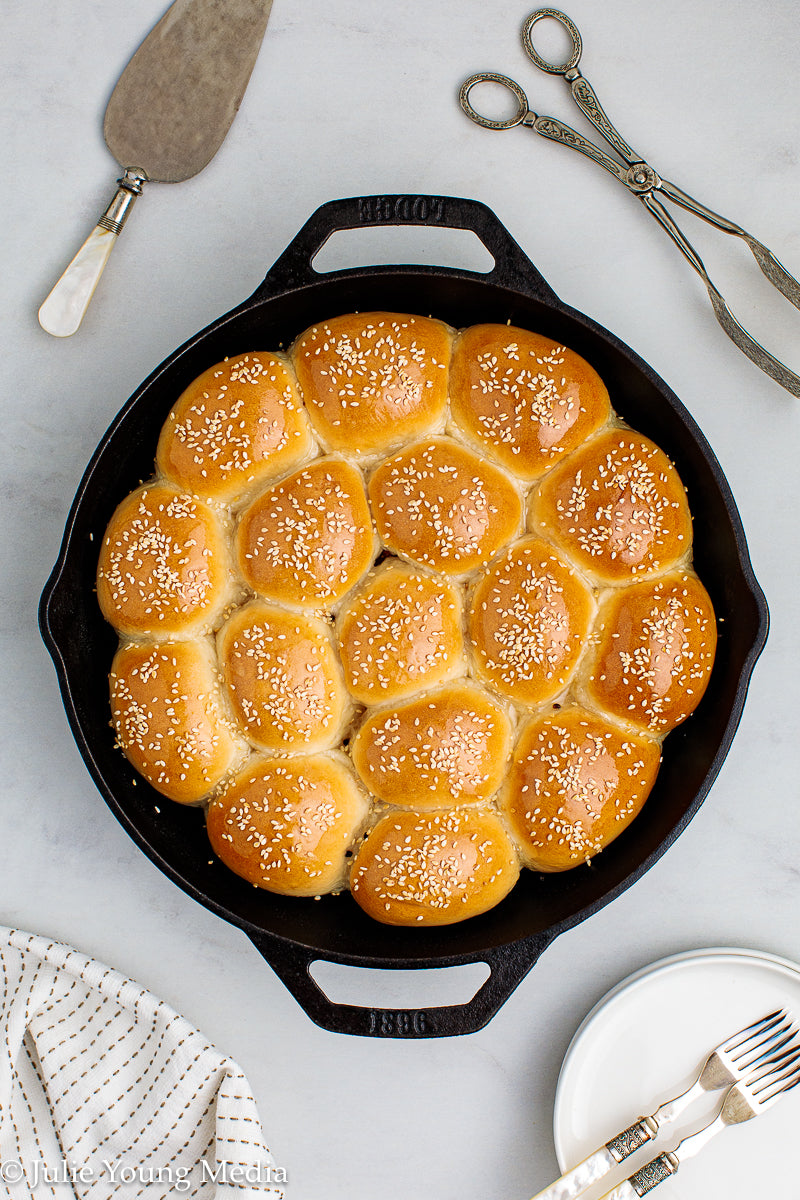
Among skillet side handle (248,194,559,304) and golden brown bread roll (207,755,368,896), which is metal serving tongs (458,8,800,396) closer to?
skillet side handle (248,194,559,304)

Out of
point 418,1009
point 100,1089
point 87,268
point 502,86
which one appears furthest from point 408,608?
point 100,1089

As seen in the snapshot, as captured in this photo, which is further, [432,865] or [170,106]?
[170,106]

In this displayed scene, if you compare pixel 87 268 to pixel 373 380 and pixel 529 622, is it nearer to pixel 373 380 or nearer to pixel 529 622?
pixel 373 380

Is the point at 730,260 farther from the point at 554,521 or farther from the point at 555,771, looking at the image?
the point at 555,771

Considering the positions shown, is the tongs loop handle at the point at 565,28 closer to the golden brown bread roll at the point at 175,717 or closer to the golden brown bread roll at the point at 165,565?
the golden brown bread roll at the point at 165,565

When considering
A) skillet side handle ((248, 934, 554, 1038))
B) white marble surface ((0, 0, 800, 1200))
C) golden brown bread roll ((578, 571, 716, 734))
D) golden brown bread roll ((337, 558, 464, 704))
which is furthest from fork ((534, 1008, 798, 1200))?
golden brown bread roll ((337, 558, 464, 704))

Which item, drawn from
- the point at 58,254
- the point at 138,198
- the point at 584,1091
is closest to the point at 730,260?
the point at 138,198

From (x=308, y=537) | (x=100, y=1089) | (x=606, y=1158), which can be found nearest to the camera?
(x=308, y=537)
